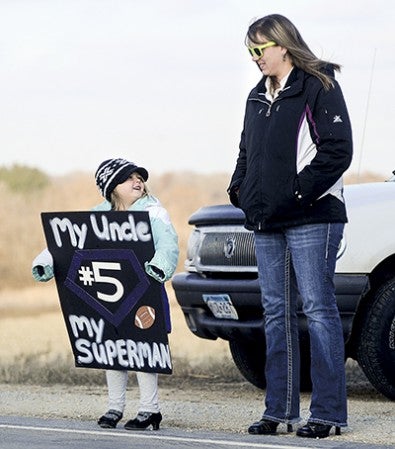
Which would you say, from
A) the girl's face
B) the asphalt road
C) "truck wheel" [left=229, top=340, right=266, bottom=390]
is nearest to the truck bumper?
"truck wheel" [left=229, top=340, right=266, bottom=390]

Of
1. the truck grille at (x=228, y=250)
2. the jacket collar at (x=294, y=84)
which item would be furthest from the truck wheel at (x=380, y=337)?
the jacket collar at (x=294, y=84)

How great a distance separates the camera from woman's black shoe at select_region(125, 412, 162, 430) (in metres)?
7.98

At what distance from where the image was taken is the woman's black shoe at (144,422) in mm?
7980

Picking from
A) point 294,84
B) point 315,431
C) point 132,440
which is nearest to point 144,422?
point 132,440

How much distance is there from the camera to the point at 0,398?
1012cm

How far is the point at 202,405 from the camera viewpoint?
9.55 metres

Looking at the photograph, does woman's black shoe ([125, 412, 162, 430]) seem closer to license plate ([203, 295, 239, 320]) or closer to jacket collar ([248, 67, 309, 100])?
license plate ([203, 295, 239, 320])

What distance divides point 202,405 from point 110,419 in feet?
5.00

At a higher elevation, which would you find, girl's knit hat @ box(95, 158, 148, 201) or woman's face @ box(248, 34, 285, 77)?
woman's face @ box(248, 34, 285, 77)

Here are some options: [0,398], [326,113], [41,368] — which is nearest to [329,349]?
[326,113]

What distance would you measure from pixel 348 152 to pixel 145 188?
123 cm

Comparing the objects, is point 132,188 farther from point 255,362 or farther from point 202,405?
point 255,362

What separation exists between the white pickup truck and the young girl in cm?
→ 137

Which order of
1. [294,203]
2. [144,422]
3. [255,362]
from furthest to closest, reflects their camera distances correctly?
1. [255,362]
2. [144,422]
3. [294,203]
